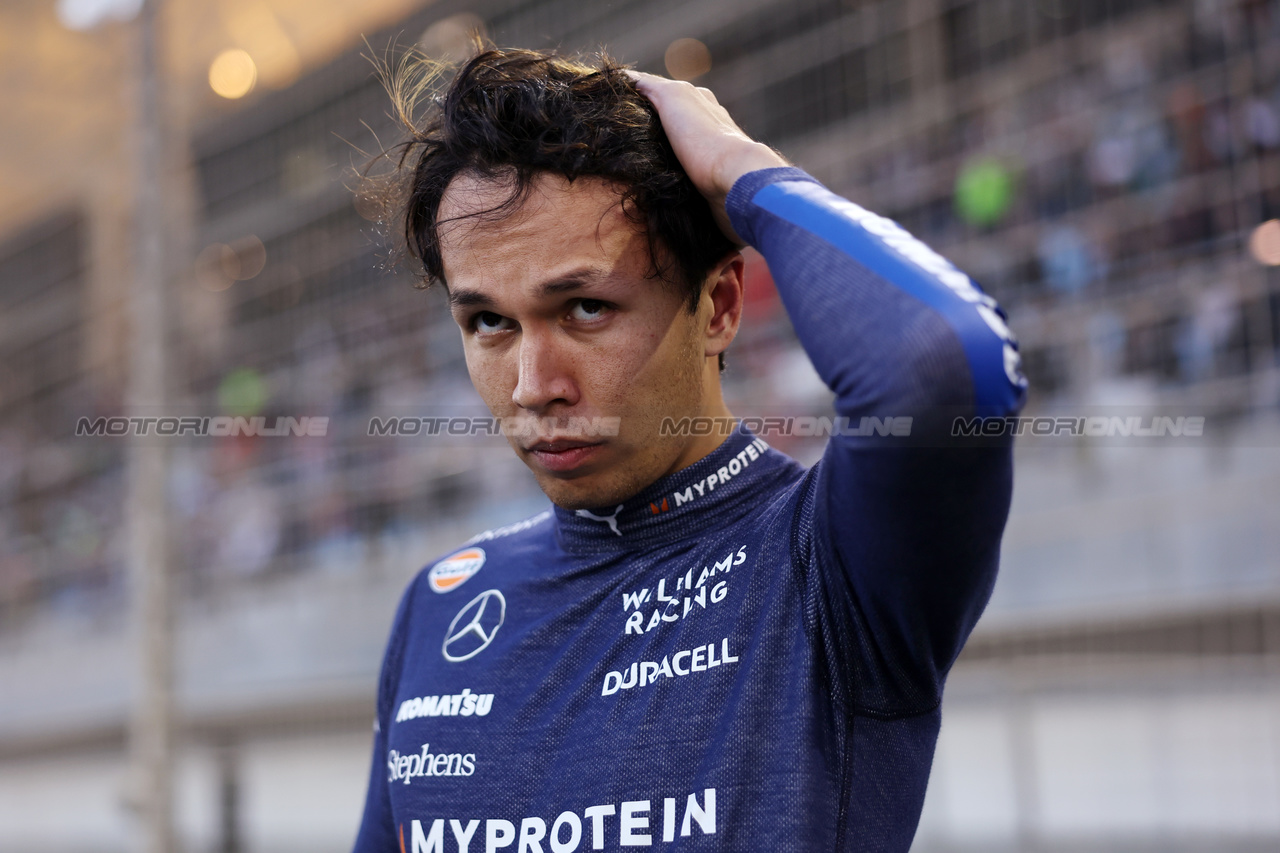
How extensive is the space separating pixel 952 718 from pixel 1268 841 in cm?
97

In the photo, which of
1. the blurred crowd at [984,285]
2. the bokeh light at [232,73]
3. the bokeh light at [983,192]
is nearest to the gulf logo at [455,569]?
the blurred crowd at [984,285]

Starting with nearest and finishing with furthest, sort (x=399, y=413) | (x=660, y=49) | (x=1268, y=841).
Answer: (x=1268, y=841) < (x=399, y=413) < (x=660, y=49)

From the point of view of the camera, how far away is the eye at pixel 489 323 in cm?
133

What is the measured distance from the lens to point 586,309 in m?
1.30

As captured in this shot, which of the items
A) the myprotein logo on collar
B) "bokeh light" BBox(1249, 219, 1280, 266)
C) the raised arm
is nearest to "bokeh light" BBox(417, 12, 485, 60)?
"bokeh light" BBox(1249, 219, 1280, 266)

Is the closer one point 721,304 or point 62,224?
point 721,304

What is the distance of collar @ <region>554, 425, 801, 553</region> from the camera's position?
1400 millimetres

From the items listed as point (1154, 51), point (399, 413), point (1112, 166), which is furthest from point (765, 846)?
point (399, 413)

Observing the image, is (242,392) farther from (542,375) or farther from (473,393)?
(542,375)

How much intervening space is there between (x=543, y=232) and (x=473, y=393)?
5.15 m

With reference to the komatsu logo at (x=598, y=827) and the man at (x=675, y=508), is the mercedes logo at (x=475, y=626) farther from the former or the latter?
the komatsu logo at (x=598, y=827)

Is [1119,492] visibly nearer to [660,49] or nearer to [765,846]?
[765,846]

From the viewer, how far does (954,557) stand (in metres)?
1.03

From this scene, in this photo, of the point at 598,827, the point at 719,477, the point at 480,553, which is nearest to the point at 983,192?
the point at 480,553
